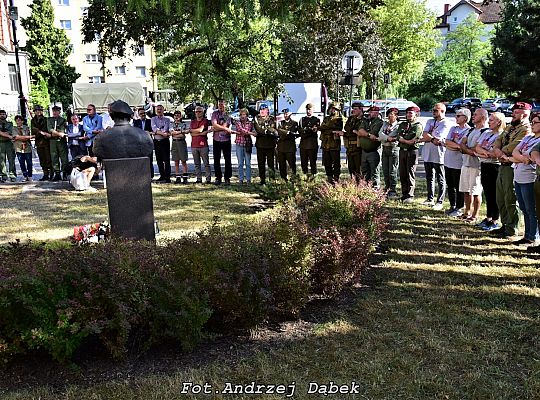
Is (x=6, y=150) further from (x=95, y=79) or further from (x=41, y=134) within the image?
(x=95, y=79)

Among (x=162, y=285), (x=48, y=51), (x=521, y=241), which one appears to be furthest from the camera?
(x=48, y=51)

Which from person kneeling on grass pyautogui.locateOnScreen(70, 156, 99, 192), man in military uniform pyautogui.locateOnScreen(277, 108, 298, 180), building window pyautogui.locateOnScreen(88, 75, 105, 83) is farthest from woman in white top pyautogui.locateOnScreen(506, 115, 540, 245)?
building window pyautogui.locateOnScreen(88, 75, 105, 83)

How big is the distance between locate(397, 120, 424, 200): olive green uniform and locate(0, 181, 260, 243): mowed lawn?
2917 millimetres

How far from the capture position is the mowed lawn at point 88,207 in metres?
8.52

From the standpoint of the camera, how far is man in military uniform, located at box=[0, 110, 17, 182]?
13.0 metres

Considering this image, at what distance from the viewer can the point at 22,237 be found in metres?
8.08

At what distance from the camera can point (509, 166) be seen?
736 centimetres

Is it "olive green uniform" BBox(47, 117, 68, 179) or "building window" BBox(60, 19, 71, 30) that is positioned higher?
"building window" BBox(60, 19, 71, 30)

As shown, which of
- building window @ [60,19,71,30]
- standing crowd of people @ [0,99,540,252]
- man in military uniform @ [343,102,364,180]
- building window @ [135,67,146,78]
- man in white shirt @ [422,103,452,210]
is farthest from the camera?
building window @ [135,67,146,78]

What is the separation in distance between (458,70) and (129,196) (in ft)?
204

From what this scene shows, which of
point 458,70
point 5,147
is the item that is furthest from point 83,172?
point 458,70

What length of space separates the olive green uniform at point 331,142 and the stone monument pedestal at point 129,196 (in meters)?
6.44

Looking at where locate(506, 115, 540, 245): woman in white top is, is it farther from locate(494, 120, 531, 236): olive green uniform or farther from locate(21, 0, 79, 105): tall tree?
locate(21, 0, 79, 105): tall tree

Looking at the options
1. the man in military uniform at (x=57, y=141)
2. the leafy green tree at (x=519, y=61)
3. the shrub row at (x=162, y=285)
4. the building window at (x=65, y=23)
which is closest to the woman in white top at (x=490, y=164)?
the shrub row at (x=162, y=285)
